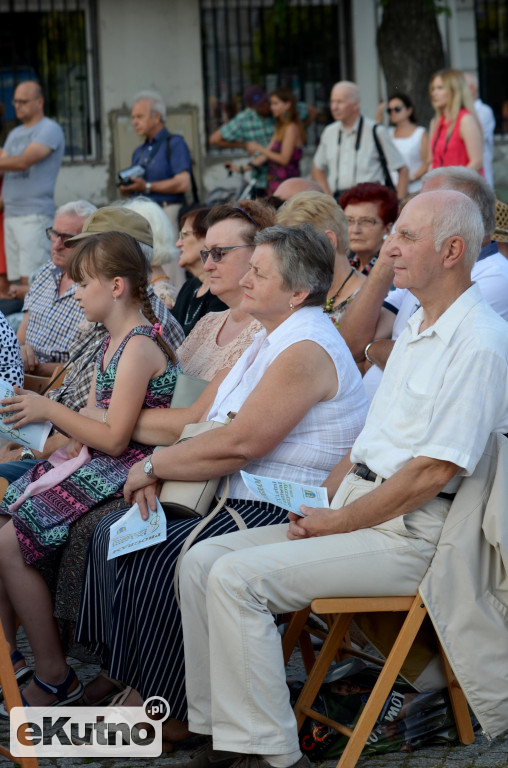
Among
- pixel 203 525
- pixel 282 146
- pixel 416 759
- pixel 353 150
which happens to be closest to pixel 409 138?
pixel 282 146

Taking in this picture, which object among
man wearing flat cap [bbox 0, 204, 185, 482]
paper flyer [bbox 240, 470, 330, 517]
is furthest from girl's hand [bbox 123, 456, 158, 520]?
man wearing flat cap [bbox 0, 204, 185, 482]

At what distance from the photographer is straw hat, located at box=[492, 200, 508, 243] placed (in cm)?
484

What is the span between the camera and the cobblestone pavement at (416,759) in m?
3.40

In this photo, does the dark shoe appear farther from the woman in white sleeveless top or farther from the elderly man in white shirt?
the woman in white sleeveless top

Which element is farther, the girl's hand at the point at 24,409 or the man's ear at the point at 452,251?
the girl's hand at the point at 24,409

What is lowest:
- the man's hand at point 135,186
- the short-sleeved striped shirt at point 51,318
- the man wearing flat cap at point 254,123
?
the short-sleeved striped shirt at point 51,318

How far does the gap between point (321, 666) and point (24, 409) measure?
1470mm

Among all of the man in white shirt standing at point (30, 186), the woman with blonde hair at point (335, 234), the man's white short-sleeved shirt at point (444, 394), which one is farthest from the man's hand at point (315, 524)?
the man in white shirt standing at point (30, 186)

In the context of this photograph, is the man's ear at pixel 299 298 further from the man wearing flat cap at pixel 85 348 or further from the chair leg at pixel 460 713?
the chair leg at pixel 460 713

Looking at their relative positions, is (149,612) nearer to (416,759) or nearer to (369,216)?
(416,759)

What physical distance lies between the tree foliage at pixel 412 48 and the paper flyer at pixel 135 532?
30.0 ft

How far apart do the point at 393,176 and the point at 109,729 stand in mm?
6027

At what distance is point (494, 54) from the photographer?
14867 mm

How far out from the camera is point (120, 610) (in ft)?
12.0
